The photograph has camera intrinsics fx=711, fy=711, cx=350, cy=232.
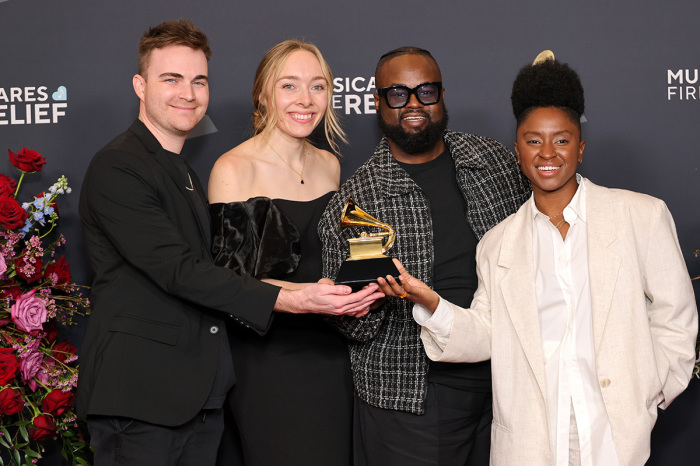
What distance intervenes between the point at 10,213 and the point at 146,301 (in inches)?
41.6

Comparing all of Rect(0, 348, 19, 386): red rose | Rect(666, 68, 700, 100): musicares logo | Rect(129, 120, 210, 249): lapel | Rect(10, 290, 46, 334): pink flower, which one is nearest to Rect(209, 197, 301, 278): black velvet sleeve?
Rect(129, 120, 210, 249): lapel

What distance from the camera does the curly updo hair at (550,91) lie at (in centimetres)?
226

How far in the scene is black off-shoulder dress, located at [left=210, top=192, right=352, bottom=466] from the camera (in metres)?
2.67

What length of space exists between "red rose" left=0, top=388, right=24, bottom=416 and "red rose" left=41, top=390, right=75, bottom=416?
13cm

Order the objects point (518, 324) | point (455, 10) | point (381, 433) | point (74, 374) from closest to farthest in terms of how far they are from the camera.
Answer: point (518, 324) → point (381, 433) → point (74, 374) → point (455, 10)

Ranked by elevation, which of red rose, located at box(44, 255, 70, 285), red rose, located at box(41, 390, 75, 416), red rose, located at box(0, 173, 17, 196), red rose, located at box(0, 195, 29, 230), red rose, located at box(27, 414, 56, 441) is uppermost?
red rose, located at box(0, 173, 17, 196)

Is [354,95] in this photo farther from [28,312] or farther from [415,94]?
[28,312]

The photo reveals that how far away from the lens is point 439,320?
222cm

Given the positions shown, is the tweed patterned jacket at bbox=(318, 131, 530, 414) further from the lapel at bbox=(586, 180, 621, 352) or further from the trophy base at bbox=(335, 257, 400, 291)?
the lapel at bbox=(586, 180, 621, 352)

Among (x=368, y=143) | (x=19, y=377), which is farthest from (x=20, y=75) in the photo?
(x=368, y=143)

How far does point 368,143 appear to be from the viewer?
11.8 feet

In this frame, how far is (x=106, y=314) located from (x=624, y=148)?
2.56m

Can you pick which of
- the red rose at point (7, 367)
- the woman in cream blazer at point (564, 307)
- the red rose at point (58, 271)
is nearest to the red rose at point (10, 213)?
the red rose at point (58, 271)

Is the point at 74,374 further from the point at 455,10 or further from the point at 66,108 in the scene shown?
the point at 455,10
